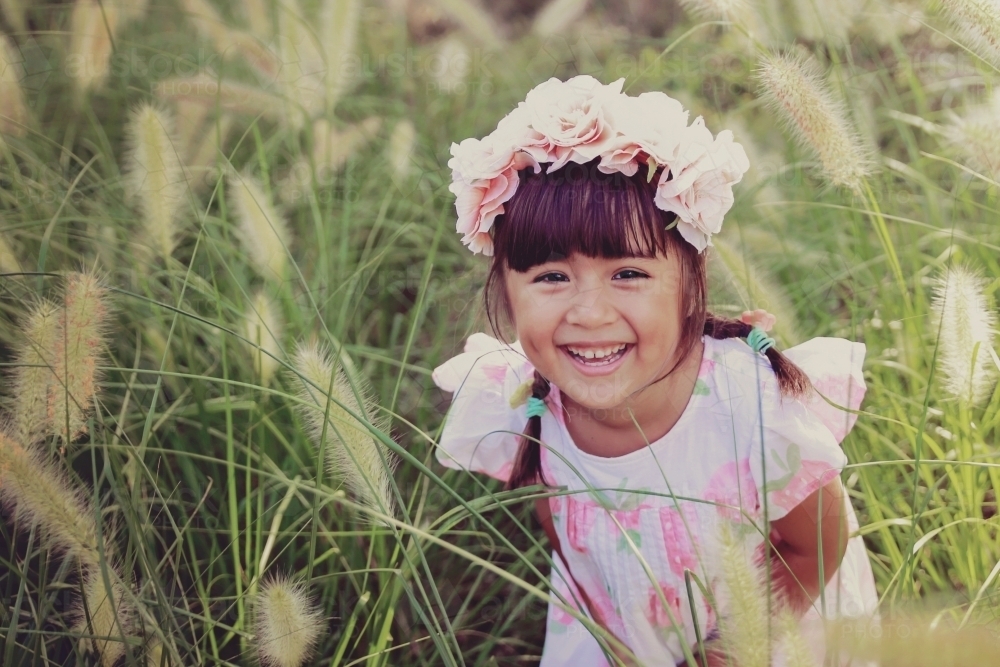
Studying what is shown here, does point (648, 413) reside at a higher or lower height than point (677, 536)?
higher

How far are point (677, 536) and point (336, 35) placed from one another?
164cm

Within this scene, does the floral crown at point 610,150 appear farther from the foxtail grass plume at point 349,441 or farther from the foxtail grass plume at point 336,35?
the foxtail grass plume at point 336,35

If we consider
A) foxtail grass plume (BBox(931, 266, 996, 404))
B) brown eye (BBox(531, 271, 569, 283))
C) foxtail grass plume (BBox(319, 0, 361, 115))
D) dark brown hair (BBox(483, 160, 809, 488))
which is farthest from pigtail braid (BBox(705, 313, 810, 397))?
foxtail grass plume (BBox(319, 0, 361, 115))

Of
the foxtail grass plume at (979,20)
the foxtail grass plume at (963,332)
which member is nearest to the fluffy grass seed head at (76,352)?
the foxtail grass plume at (963,332)

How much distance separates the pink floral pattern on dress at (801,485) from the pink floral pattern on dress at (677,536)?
6.4 inches

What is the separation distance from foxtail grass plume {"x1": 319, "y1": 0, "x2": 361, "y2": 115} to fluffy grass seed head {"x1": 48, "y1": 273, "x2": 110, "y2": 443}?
3.78 feet

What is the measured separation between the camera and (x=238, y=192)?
81.5 inches

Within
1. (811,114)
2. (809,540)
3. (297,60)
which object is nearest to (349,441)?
(809,540)

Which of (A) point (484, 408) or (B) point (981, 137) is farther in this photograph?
(A) point (484, 408)

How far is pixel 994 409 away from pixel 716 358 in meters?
0.69

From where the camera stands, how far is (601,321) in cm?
158

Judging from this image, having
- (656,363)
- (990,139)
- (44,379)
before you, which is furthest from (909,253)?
(44,379)

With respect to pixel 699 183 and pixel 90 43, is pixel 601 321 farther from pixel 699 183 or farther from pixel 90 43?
pixel 90 43

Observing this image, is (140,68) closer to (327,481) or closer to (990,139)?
(327,481)
